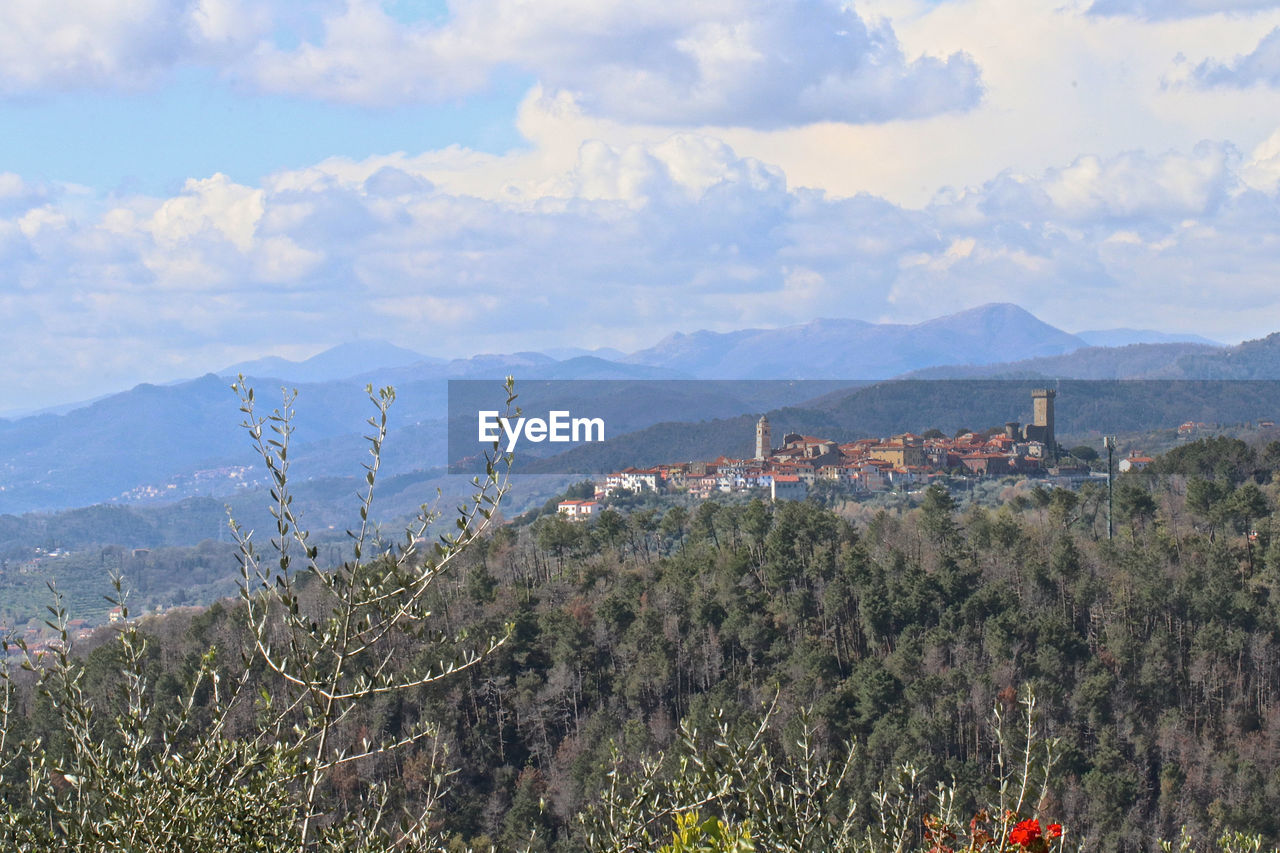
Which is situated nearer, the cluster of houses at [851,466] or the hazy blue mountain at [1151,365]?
the cluster of houses at [851,466]

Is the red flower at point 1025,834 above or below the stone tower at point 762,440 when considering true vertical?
above

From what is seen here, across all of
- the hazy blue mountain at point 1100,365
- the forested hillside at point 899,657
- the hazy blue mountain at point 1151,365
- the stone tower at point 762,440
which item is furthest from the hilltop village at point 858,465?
the hazy blue mountain at point 1100,365

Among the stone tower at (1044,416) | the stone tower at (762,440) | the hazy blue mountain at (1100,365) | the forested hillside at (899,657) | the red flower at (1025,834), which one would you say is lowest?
the forested hillside at (899,657)

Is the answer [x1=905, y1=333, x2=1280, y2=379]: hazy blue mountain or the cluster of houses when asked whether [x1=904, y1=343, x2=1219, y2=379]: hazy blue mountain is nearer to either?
[x1=905, y1=333, x2=1280, y2=379]: hazy blue mountain

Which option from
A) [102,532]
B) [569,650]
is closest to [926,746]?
[569,650]

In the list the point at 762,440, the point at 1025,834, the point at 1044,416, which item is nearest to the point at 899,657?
the point at 1025,834

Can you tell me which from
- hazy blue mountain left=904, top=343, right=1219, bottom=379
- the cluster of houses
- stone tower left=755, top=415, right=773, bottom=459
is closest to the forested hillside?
the cluster of houses

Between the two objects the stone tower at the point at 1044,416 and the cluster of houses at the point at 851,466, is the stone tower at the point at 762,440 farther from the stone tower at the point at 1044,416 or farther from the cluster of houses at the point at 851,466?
the stone tower at the point at 1044,416
